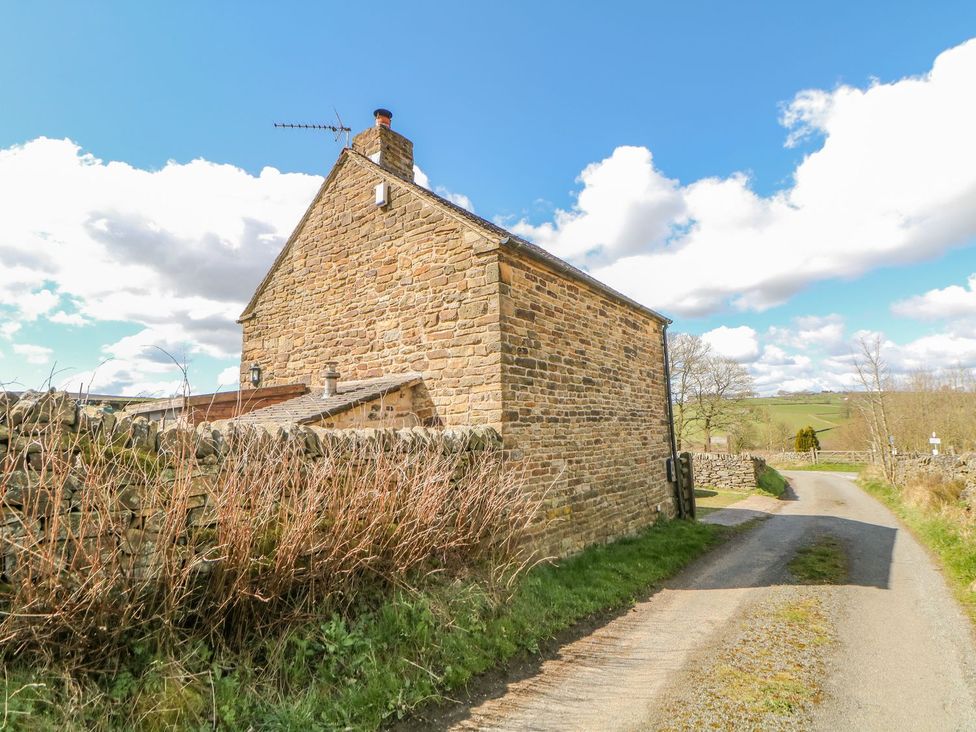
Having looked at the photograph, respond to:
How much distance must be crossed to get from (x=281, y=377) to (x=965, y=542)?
14782mm

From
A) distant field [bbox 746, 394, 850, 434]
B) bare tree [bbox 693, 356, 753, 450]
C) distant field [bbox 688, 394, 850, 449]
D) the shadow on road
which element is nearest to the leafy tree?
distant field [bbox 688, 394, 850, 449]

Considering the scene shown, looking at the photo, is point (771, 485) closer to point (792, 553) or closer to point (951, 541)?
point (951, 541)

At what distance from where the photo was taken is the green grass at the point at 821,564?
27.0 ft

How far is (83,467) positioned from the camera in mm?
3516

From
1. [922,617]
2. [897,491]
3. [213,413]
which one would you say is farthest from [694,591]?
[897,491]

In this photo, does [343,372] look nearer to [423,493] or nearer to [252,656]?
[423,493]

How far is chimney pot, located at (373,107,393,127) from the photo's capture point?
11.9 m

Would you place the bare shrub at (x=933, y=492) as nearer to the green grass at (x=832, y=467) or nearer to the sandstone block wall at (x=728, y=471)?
the sandstone block wall at (x=728, y=471)

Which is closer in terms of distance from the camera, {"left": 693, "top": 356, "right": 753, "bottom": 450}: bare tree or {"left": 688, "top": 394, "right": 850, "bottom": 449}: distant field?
{"left": 693, "top": 356, "right": 753, "bottom": 450}: bare tree

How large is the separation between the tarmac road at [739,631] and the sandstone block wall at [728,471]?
14202 mm

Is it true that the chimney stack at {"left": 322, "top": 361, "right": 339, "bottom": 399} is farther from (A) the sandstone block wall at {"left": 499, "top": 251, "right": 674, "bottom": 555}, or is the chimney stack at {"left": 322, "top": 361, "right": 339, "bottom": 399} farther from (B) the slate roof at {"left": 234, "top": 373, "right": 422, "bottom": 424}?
(A) the sandstone block wall at {"left": 499, "top": 251, "right": 674, "bottom": 555}

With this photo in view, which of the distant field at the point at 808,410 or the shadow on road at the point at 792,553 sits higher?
the distant field at the point at 808,410

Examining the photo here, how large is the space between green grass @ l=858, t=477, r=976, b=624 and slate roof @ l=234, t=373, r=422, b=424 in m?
8.67

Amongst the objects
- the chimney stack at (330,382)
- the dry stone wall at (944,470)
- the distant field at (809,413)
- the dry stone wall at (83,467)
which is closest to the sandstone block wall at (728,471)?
the dry stone wall at (944,470)
